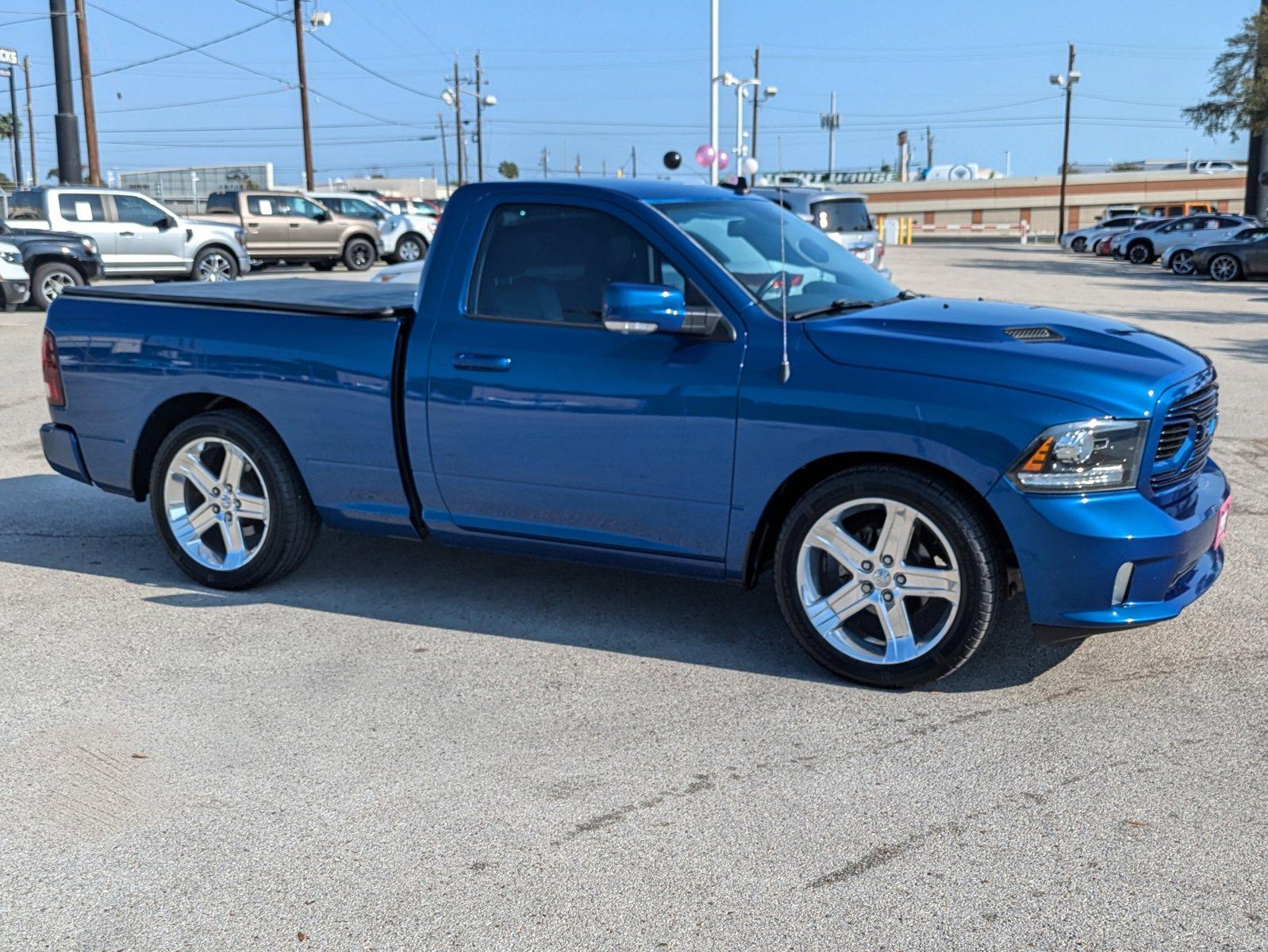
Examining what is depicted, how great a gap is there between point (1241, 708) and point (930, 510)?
1.22 meters

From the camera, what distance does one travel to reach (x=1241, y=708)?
4.42 metres

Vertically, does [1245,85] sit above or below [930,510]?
above

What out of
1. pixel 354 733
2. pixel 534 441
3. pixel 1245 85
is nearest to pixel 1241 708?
pixel 534 441

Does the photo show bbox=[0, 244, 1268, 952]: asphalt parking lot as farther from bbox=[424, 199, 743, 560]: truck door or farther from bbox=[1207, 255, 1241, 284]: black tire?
bbox=[1207, 255, 1241, 284]: black tire

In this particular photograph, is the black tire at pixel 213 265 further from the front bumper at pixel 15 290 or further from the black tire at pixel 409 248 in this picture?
the black tire at pixel 409 248

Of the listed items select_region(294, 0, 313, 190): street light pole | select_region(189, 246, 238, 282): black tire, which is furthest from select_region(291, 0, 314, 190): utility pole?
select_region(189, 246, 238, 282): black tire

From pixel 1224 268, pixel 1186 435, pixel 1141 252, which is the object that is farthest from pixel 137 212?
pixel 1141 252

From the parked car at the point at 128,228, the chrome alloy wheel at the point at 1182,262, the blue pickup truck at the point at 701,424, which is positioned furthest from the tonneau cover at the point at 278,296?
the chrome alloy wheel at the point at 1182,262

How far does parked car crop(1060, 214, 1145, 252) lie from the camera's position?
45438 millimetres

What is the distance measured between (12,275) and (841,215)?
1240 cm

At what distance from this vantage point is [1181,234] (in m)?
36.7

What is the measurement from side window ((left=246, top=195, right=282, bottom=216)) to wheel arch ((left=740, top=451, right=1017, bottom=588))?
26.0 meters

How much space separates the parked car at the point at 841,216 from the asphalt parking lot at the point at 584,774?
1512 cm

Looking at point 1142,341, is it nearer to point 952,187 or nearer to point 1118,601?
point 1118,601
